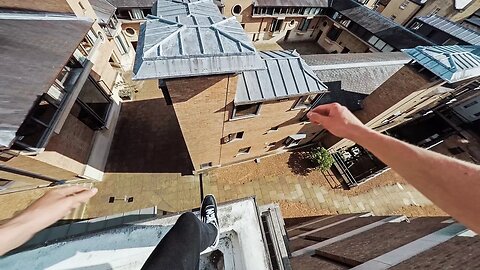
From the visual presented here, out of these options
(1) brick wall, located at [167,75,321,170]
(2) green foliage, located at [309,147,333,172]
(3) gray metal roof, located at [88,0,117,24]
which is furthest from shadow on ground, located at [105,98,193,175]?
(2) green foliage, located at [309,147,333,172]

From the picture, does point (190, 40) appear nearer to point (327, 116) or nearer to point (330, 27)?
point (327, 116)

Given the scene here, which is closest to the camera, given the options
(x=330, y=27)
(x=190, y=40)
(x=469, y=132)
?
(x=190, y=40)

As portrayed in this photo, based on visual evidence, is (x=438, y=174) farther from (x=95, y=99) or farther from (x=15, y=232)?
A: (x=95, y=99)

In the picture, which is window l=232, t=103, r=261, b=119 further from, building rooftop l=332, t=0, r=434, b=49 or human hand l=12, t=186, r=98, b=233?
building rooftop l=332, t=0, r=434, b=49

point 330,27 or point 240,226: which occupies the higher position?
point 330,27

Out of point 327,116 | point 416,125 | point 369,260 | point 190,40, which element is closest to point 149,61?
point 190,40

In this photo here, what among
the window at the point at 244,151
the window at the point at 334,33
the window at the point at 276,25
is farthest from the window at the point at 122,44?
the window at the point at 334,33

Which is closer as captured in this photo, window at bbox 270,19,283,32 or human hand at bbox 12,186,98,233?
human hand at bbox 12,186,98,233

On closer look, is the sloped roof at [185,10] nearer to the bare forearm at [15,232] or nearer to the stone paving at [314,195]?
the bare forearm at [15,232]
